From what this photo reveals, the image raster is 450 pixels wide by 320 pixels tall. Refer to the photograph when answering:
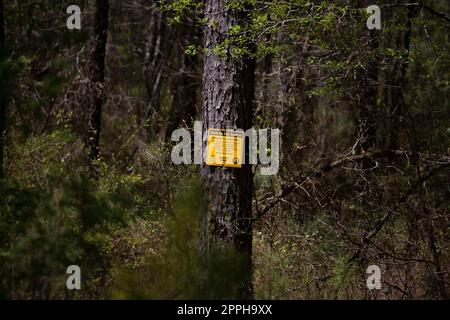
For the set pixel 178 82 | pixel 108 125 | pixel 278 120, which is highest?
pixel 178 82

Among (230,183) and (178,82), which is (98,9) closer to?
(178,82)

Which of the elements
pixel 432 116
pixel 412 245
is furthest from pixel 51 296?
pixel 432 116

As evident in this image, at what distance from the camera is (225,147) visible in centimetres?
707

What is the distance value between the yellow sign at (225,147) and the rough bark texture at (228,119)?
Result: 0.05 metres

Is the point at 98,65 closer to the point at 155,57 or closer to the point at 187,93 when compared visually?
the point at 187,93

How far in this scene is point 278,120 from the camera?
10.4m

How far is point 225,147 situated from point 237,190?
1.33 ft

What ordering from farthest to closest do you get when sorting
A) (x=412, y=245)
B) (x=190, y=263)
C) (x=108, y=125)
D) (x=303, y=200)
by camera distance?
1. (x=108, y=125)
2. (x=303, y=200)
3. (x=412, y=245)
4. (x=190, y=263)

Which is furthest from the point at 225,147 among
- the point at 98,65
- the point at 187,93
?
the point at 187,93

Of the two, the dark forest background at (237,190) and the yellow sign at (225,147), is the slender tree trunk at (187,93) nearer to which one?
the dark forest background at (237,190)

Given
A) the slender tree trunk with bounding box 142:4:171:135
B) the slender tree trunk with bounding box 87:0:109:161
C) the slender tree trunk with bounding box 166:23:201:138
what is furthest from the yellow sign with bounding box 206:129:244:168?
the slender tree trunk with bounding box 142:4:171:135

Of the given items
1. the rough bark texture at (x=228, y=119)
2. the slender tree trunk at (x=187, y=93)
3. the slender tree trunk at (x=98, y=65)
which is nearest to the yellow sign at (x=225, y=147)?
the rough bark texture at (x=228, y=119)

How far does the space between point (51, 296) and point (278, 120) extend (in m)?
5.59

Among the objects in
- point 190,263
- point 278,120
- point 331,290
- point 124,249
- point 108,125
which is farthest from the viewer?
point 108,125
